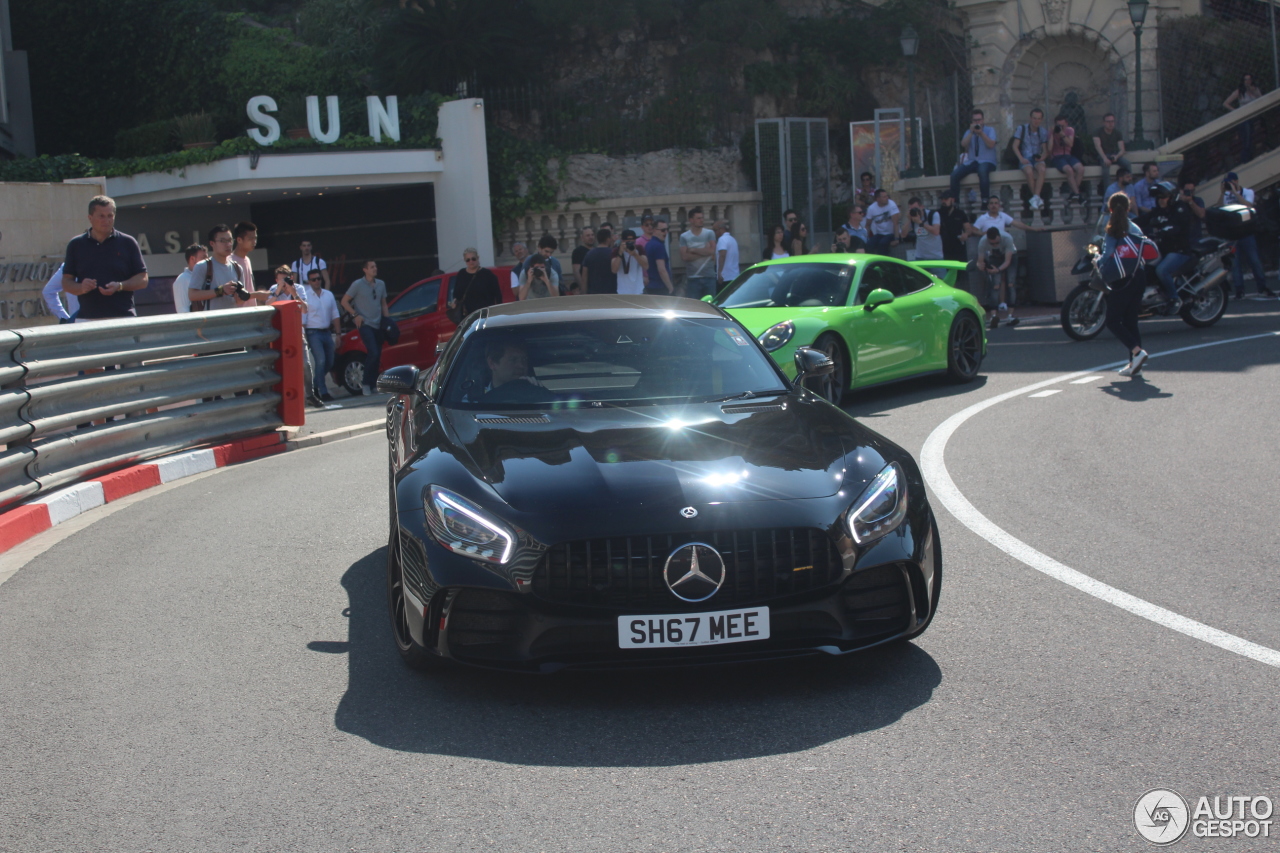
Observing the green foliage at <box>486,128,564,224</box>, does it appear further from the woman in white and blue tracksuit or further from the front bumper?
the front bumper

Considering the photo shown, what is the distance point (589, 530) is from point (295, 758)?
3.88 feet

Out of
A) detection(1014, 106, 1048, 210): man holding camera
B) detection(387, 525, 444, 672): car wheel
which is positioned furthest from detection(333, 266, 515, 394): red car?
detection(387, 525, 444, 672): car wheel

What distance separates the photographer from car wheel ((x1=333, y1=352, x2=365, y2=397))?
18.5m

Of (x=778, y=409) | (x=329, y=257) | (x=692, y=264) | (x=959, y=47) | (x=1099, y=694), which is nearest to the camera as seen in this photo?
(x=1099, y=694)

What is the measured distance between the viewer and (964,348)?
1357 centimetres

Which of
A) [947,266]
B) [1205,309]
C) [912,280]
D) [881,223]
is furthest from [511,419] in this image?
[881,223]

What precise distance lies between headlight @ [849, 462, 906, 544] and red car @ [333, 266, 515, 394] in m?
13.7

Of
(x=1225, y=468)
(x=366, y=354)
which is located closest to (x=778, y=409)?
(x=1225, y=468)

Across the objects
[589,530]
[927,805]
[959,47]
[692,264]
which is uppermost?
[959,47]

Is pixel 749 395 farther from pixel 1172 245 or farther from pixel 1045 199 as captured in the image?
pixel 1045 199

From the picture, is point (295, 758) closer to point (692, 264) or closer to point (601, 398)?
→ point (601, 398)

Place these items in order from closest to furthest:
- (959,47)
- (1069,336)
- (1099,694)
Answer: (1099,694) < (1069,336) < (959,47)

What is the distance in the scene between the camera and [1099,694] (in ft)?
14.9

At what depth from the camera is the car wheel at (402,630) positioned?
16.0ft
